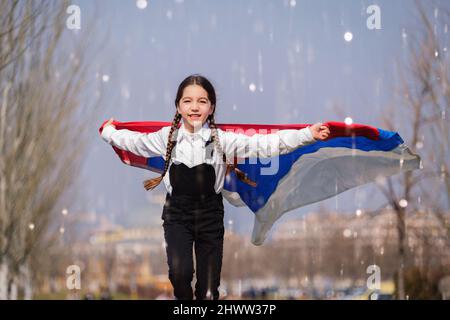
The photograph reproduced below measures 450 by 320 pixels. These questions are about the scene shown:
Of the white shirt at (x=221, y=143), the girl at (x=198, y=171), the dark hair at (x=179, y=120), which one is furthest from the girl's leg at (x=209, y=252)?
the dark hair at (x=179, y=120)

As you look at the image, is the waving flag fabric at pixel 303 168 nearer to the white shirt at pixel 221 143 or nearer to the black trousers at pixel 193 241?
the white shirt at pixel 221 143

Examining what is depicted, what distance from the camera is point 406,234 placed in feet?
27.0

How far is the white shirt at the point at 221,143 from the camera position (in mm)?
3264

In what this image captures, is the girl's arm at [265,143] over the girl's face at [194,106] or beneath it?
beneath

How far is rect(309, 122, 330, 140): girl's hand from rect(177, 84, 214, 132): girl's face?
57 cm

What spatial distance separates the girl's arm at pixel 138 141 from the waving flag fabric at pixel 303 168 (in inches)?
8.6

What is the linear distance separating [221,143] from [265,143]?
0.23 meters

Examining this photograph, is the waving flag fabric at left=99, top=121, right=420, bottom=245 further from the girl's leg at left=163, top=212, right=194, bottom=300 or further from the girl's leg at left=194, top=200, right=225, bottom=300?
the girl's leg at left=163, top=212, right=194, bottom=300

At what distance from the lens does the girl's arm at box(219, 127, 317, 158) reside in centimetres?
328

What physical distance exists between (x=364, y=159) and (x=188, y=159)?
4.35 ft

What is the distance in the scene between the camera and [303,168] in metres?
4.02
